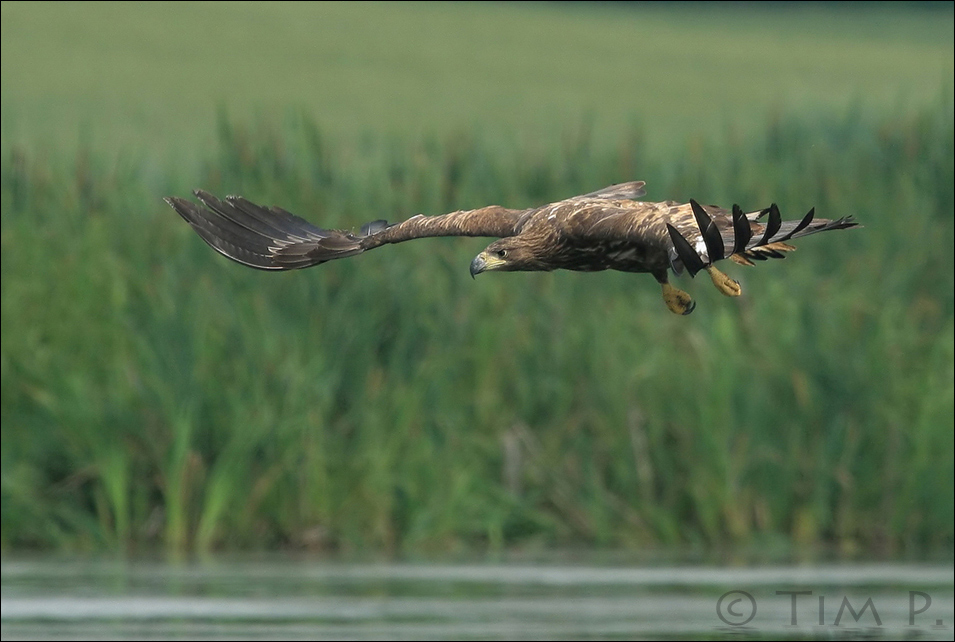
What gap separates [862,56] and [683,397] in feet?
76.1

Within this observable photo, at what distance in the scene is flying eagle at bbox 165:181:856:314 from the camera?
8.59 meters

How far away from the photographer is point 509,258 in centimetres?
972

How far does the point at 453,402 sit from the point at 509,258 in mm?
5703

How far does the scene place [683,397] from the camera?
1533 cm

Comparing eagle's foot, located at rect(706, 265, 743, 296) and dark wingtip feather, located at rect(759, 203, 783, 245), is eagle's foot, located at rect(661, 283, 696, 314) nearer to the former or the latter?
eagle's foot, located at rect(706, 265, 743, 296)

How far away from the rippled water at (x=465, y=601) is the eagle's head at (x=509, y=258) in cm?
447

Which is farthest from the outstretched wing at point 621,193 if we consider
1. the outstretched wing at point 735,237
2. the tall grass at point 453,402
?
the tall grass at point 453,402

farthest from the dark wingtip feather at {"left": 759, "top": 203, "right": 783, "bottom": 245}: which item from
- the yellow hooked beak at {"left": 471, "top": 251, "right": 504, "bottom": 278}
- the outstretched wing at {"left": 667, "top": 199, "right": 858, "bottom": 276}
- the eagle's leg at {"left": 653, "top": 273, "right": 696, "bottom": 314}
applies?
the yellow hooked beak at {"left": 471, "top": 251, "right": 504, "bottom": 278}

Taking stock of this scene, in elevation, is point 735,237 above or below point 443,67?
below

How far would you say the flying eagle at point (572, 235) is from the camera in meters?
8.59

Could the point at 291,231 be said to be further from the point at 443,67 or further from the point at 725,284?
the point at 443,67

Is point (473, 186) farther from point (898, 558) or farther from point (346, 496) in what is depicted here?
point (898, 558)

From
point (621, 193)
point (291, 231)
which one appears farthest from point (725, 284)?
point (291, 231)

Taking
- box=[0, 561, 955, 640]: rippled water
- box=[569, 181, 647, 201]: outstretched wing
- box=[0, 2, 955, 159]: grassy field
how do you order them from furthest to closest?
box=[0, 2, 955, 159]: grassy field < box=[0, 561, 955, 640]: rippled water < box=[569, 181, 647, 201]: outstretched wing
